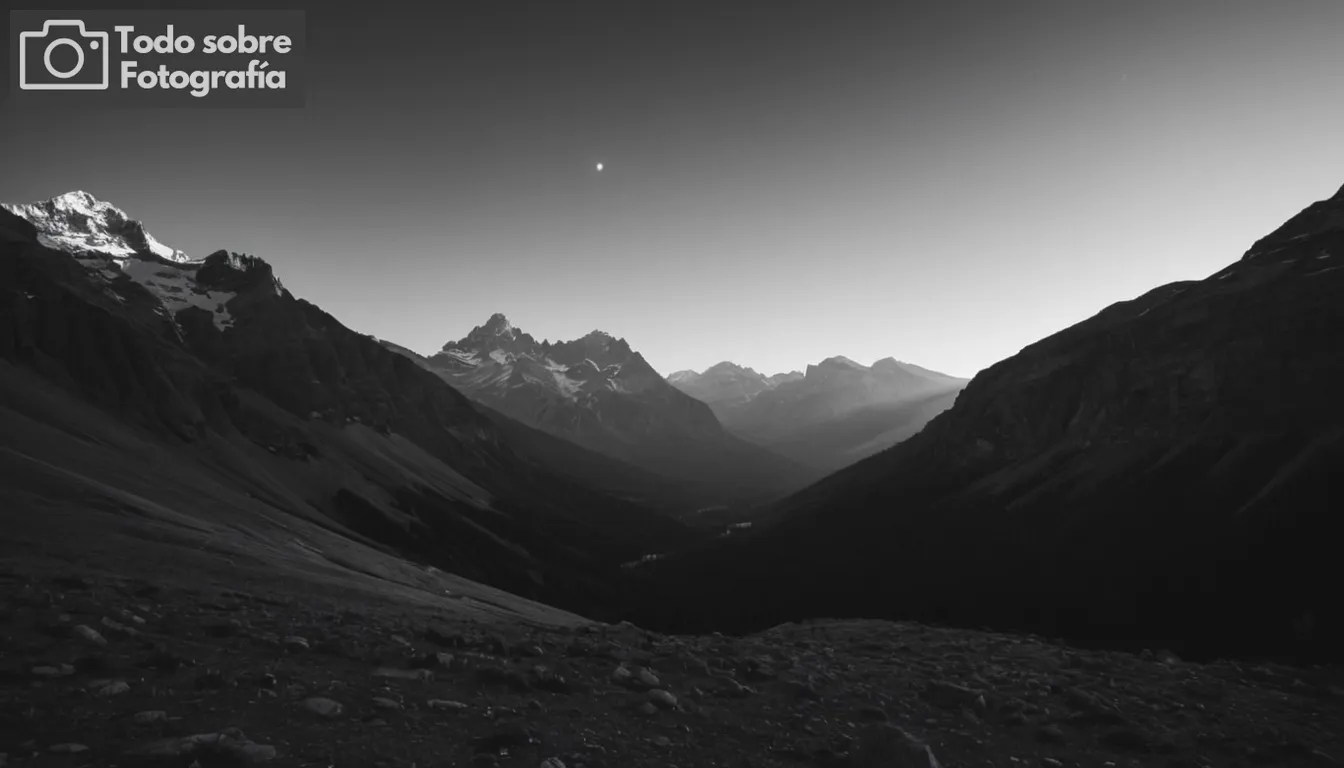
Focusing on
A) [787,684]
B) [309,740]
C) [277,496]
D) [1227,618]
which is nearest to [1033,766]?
[787,684]

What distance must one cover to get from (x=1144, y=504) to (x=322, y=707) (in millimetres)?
151769

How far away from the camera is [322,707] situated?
1205 centimetres

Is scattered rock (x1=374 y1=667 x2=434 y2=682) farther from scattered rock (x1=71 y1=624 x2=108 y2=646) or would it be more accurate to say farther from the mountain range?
the mountain range

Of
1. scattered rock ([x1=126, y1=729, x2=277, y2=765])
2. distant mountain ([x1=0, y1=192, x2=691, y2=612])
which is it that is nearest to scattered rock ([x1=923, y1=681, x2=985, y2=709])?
scattered rock ([x1=126, y1=729, x2=277, y2=765])

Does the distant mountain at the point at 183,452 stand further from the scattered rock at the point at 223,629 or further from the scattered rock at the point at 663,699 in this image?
the scattered rock at the point at 663,699

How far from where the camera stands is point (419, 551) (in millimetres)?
139875

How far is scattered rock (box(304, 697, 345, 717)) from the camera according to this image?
11992 mm

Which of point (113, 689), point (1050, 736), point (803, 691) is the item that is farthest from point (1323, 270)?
point (113, 689)

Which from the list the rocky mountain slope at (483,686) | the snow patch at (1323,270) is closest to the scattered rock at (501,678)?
the rocky mountain slope at (483,686)

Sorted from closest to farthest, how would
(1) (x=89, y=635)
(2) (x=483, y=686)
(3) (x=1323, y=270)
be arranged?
(1) (x=89, y=635), (2) (x=483, y=686), (3) (x=1323, y=270)

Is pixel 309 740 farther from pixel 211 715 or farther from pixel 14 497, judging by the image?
pixel 14 497

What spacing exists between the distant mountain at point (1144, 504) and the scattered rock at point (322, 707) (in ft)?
294

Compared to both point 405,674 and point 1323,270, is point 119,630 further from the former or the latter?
point 1323,270

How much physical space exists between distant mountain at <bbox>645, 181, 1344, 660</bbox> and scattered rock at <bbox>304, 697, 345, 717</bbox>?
294 feet
